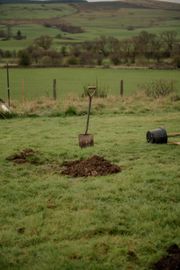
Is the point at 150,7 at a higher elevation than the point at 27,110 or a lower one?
higher

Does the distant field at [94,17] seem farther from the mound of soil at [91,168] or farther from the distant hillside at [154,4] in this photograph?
the mound of soil at [91,168]

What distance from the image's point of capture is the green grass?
597 centimetres

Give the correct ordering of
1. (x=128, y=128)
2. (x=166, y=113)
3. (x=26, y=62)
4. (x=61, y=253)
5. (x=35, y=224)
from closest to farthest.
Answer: (x=61, y=253)
(x=35, y=224)
(x=128, y=128)
(x=166, y=113)
(x=26, y=62)

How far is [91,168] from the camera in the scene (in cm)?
981

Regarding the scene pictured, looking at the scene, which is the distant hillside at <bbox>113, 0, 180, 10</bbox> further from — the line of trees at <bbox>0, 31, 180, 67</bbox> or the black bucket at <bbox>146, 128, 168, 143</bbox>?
the black bucket at <bbox>146, 128, 168, 143</bbox>

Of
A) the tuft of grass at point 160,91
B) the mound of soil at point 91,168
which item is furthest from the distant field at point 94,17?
the mound of soil at point 91,168

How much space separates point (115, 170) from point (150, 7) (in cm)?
16282

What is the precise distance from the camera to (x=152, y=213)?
23.8 ft

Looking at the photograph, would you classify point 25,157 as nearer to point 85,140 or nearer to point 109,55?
point 85,140

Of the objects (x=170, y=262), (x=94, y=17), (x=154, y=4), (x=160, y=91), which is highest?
(x=154, y=4)

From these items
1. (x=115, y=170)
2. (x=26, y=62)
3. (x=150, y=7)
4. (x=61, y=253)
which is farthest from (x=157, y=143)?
(x=150, y=7)

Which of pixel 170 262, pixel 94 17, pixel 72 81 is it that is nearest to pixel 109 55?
pixel 72 81

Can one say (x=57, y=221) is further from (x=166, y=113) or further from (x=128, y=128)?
(x=166, y=113)

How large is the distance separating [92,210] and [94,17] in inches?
5646
